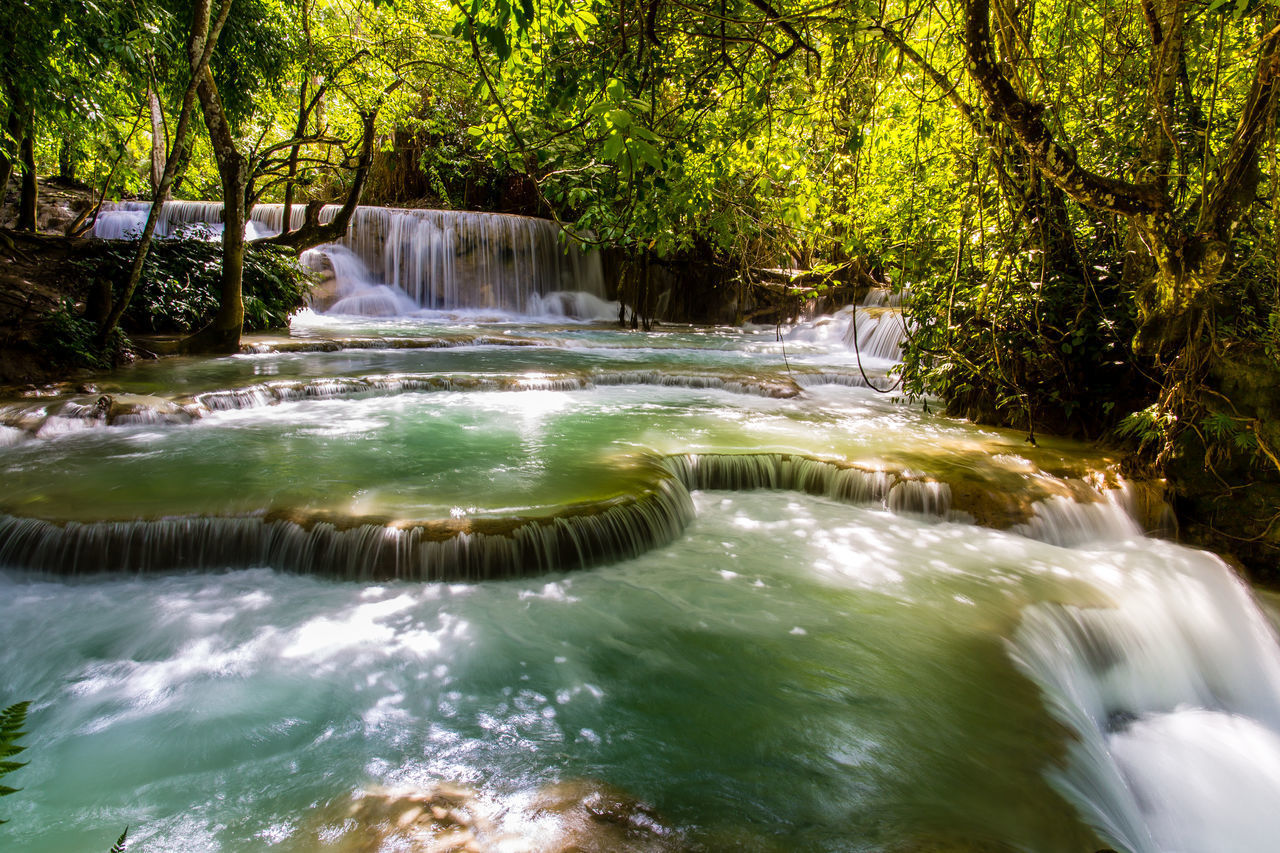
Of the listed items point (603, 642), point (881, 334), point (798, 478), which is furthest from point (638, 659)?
point (881, 334)

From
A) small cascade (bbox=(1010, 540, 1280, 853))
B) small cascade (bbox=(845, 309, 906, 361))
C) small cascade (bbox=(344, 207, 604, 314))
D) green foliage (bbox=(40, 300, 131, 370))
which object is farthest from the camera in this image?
small cascade (bbox=(344, 207, 604, 314))

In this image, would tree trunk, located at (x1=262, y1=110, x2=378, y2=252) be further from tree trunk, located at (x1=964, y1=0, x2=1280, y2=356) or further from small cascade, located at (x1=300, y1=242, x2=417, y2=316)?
tree trunk, located at (x1=964, y1=0, x2=1280, y2=356)

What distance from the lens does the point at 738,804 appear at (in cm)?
255

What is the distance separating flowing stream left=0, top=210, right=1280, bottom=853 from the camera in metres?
2.55

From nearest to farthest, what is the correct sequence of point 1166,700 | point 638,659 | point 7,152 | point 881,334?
point 638,659 → point 1166,700 → point 7,152 → point 881,334

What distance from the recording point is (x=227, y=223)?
927 centimetres

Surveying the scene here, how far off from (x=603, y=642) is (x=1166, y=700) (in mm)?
3244

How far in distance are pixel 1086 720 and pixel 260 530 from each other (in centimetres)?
475

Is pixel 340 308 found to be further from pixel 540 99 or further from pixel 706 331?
pixel 540 99

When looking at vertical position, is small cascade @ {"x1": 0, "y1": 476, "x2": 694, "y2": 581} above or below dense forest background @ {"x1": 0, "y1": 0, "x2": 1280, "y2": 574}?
below

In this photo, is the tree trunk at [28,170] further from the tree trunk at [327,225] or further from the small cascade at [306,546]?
the small cascade at [306,546]

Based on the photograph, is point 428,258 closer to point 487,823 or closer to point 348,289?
point 348,289

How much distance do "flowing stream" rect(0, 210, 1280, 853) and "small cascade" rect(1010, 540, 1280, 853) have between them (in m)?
0.02

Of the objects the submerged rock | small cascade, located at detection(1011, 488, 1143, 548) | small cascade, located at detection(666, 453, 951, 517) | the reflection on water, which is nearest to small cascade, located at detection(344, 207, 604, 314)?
the reflection on water
